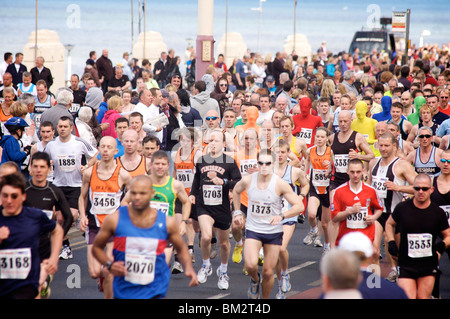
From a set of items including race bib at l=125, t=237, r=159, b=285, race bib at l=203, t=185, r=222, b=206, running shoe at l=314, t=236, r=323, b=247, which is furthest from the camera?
running shoe at l=314, t=236, r=323, b=247

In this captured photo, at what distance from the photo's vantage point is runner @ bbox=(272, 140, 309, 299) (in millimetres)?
9109

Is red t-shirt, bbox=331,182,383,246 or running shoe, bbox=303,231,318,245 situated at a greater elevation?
red t-shirt, bbox=331,182,383,246

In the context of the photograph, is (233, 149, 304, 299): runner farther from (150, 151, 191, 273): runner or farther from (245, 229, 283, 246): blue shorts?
(150, 151, 191, 273): runner

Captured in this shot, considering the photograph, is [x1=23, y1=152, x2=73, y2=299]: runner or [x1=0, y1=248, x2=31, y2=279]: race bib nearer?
[x1=0, y1=248, x2=31, y2=279]: race bib

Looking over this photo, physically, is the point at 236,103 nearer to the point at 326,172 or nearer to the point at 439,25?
the point at 326,172

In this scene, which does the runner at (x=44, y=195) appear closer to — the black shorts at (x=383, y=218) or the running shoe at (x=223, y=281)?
the running shoe at (x=223, y=281)

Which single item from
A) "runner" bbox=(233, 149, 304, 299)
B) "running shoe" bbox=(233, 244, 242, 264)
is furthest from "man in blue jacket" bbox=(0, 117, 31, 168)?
"runner" bbox=(233, 149, 304, 299)

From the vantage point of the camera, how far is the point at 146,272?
6.41 meters

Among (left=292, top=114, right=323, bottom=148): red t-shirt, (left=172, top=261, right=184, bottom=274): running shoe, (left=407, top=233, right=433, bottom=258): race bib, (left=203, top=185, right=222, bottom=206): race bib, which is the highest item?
(left=292, top=114, right=323, bottom=148): red t-shirt

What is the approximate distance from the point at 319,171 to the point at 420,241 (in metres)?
3.87

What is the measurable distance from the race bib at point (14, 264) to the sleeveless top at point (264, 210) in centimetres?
291

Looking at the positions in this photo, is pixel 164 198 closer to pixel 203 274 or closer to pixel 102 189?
pixel 102 189

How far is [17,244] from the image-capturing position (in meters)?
6.46

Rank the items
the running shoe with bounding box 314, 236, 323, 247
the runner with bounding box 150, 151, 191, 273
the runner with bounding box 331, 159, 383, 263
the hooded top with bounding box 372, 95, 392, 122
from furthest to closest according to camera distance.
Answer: the hooded top with bounding box 372, 95, 392, 122 < the running shoe with bounding box 314, 236, 323, 247 < the runner with bounding box 331, 159, 383, 263 < the runner with bounding box 150, 151, 191, 273
